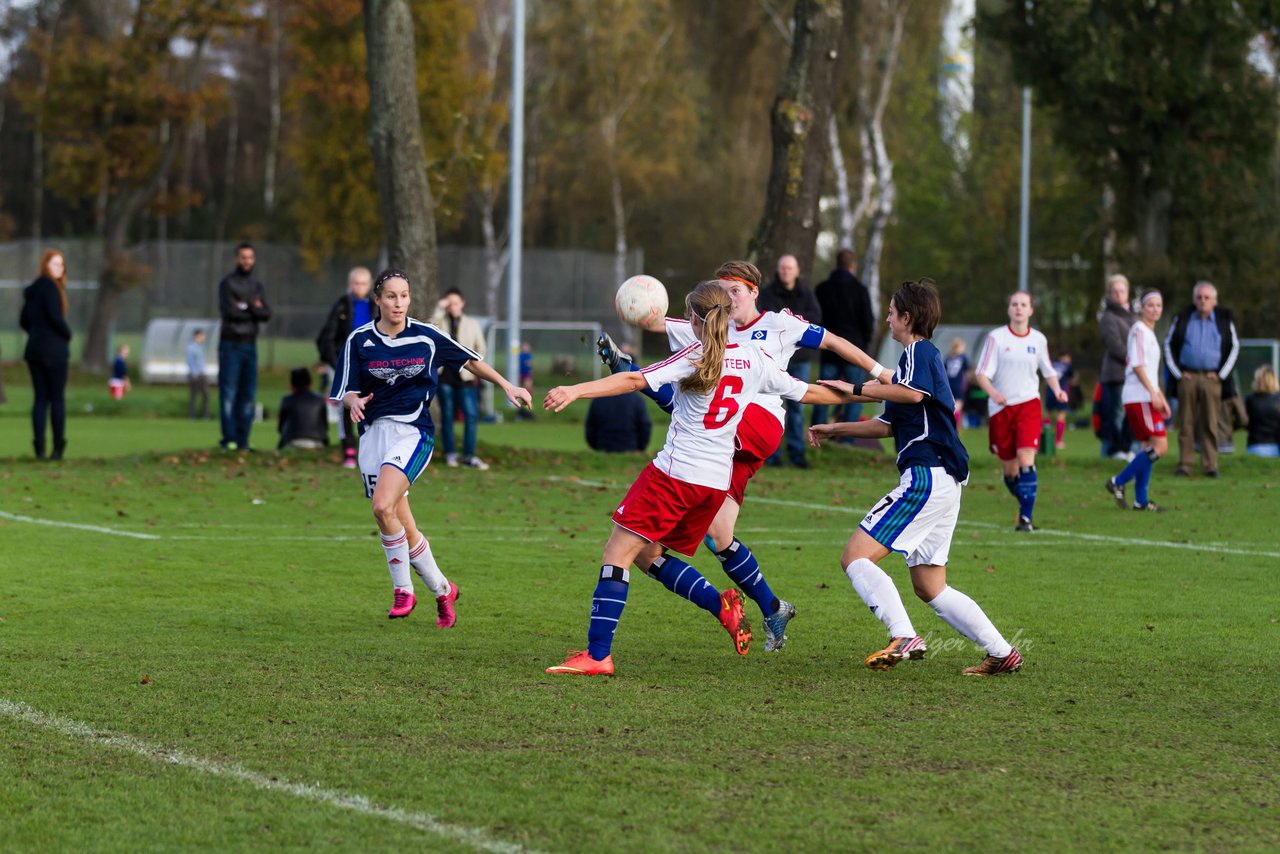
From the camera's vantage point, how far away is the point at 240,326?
60.5 feet

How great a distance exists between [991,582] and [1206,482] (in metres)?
8.36

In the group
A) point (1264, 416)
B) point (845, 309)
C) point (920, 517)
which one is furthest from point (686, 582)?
point (1264, 416)

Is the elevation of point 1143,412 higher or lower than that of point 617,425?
higher

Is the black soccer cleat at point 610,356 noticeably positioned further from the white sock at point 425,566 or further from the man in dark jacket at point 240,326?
the man in dark jacket at point 240,326

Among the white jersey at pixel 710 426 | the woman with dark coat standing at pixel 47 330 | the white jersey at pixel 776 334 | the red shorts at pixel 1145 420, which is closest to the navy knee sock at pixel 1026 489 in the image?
the red shorts at pixel 1145 420

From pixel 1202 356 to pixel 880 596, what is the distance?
38.5ft

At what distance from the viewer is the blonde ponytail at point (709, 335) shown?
714 centimetres

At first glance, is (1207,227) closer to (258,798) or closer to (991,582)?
(991,582)

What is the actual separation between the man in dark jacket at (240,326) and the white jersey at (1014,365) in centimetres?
838

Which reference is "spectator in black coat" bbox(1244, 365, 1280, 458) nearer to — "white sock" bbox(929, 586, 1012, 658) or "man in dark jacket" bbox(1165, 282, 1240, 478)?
"man in dark jacket" bbox(1165, 282, 1240, 478)

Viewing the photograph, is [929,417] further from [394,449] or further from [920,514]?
[394,449]

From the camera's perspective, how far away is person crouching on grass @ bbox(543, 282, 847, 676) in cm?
720

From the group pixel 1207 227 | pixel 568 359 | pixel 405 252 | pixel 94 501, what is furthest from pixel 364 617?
pixel 568 359

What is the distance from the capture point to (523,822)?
4.97 metres
